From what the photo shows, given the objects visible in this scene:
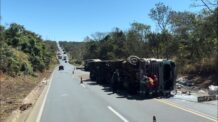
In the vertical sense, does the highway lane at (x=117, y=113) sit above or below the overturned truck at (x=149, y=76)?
below

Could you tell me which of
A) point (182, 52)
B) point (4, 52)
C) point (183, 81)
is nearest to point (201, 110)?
point (183, 81)

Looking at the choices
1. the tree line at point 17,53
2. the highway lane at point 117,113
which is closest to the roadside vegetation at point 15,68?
the tree line at point 17,53

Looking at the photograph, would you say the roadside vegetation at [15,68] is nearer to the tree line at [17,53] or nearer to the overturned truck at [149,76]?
the tree line at [17,53]

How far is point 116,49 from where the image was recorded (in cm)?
9988

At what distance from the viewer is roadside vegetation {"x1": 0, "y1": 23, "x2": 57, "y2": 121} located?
3287 centimetres

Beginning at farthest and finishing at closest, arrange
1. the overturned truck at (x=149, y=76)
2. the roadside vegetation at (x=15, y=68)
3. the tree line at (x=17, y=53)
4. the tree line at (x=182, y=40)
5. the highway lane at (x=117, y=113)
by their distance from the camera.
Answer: the tree line at (x=17, y=53) < the tree line at (x=182, y=40) < the roadside vegetation at (x=15, y=68) < the overturned truck at (x=149, y=76) < the highway lane at (x=117, y=113)

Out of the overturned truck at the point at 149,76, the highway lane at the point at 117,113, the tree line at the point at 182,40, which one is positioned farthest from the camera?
the tree line at the point at 182,40

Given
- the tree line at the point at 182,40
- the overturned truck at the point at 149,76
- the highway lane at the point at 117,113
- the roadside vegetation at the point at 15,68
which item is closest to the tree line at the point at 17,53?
the roadside vegetation at the point at 15,68

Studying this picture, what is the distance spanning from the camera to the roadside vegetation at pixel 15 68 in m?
32.9

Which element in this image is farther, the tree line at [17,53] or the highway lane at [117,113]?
the tree line at [17,53]

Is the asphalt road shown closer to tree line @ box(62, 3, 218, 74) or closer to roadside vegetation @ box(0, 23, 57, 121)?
roadside vegetation @ box(0, 23, 57, 121)

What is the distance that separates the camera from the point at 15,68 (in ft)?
199

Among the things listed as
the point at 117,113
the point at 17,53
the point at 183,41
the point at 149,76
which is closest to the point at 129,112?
the point at 117,113

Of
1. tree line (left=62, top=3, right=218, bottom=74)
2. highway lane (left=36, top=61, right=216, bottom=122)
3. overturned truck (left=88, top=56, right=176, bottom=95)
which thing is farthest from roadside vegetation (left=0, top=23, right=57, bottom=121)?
tree line (left=62, top=3, right=218, bottom=74)
